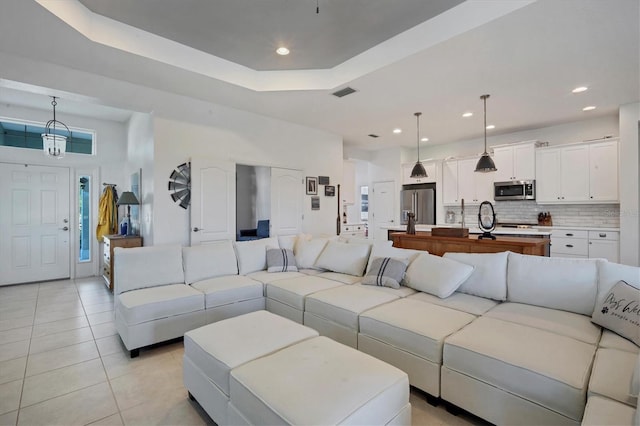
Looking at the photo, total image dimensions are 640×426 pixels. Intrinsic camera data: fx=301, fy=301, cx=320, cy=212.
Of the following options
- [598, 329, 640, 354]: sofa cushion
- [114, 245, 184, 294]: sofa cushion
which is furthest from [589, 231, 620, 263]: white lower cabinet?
[114, 245, 184, 294]: sofa cushion

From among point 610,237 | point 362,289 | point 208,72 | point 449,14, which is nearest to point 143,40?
point 208,72

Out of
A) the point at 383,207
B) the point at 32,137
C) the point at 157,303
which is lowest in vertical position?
the point at 157,303

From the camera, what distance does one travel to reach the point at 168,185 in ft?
13.7

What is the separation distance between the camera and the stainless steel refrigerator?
281 inches

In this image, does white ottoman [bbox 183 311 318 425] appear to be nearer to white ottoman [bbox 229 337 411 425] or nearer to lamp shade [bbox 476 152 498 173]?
white ottoman [bbox 229 337 411 425]

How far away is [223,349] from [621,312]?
244 centimetres

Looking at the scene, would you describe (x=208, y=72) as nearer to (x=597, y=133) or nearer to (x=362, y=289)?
(x=362, y=289)

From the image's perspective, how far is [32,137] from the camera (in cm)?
534

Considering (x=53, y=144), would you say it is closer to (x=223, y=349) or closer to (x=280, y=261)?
(x=280, y=261)

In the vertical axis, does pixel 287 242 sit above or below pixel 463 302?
above

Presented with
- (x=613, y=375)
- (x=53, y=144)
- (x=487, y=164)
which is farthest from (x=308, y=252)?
(x=53, y=144)

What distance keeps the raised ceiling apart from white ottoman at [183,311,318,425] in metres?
2.63

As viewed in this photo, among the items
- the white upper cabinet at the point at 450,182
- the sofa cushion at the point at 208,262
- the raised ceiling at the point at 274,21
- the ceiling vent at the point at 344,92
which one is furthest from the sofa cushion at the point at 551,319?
the white upper cabinet at the point at 450,182

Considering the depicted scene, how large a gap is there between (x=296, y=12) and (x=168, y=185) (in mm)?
2778
